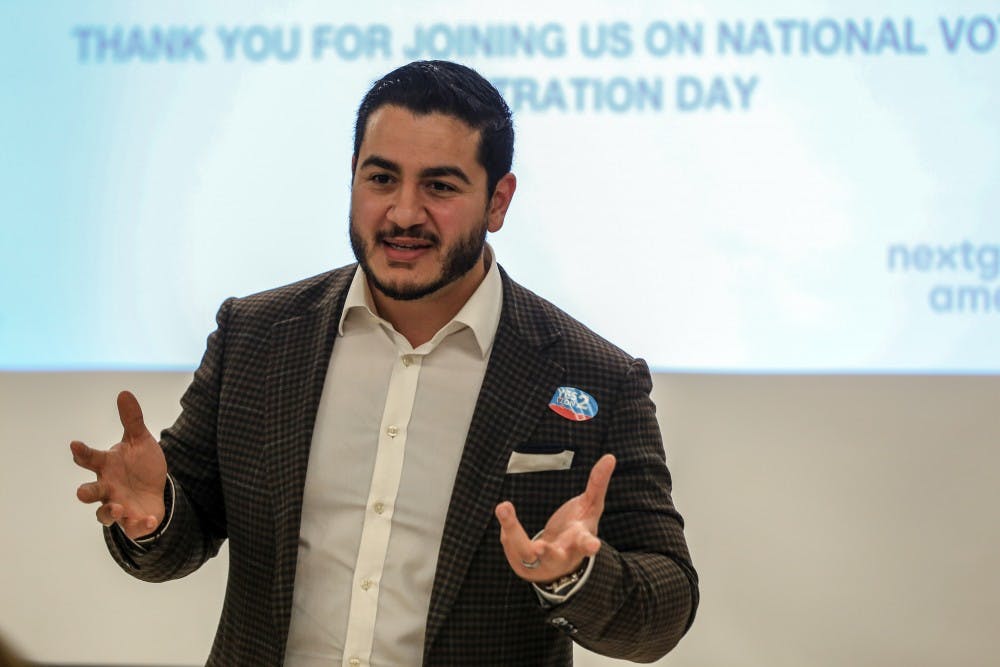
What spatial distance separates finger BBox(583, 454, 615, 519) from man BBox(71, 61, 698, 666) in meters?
0.08

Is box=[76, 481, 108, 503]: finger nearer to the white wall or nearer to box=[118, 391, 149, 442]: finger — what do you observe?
box=[118, 391, 149, 442]: finger

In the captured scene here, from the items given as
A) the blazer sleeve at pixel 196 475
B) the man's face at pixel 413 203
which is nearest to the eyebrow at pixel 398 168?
the man's face at pixel 413 203

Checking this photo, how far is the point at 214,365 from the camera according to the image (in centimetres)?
200

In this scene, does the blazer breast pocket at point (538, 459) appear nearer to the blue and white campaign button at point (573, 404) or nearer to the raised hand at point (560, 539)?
the blue and white campaign button at point (573, 404)

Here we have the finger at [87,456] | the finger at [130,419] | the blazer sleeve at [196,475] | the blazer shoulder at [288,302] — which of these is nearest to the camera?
the finger at [87,456]

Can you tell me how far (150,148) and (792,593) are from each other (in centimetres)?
226

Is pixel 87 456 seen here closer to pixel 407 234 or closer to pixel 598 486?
pixel 407 234

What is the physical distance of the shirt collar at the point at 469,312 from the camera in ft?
6.42

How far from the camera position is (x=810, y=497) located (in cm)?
338

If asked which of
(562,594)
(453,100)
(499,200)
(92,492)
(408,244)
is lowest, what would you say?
(562,594)

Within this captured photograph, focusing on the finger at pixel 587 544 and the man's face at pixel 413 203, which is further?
the man's face at pixel 413 203

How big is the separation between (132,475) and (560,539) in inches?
27.0

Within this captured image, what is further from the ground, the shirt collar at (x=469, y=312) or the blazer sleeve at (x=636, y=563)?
A: the shirt collar at (x=469, y=312)

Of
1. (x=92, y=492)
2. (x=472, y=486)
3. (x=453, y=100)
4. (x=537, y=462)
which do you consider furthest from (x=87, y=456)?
(x=453, y=100)
